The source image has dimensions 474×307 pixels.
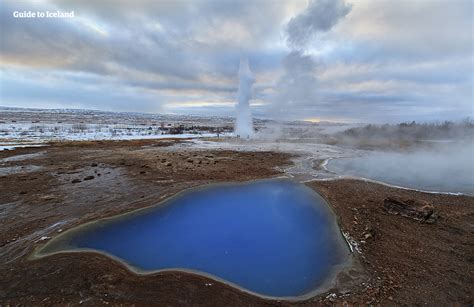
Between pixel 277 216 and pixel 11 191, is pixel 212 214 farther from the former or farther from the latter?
pixel 11 191

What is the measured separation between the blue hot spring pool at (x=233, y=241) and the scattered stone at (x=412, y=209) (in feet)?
6.32

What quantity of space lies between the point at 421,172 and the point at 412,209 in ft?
28.3

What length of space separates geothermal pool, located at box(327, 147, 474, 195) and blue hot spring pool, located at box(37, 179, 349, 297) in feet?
19.0

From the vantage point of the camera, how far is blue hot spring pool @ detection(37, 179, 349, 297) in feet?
15.6

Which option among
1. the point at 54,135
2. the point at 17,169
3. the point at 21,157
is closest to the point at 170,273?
the point at 17,169

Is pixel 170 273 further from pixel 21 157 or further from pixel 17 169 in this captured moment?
pixel 21 157

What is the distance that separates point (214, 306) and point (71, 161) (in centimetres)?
1492

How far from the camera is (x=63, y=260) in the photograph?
4.69 metres

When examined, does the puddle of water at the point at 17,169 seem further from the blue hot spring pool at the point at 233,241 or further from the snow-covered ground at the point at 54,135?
the blue hot spring pool at the point at 233,241

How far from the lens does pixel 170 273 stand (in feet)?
14.8

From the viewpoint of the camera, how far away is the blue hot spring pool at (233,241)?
474 cm

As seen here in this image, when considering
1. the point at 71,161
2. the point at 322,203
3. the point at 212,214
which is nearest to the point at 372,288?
the point at 322,203

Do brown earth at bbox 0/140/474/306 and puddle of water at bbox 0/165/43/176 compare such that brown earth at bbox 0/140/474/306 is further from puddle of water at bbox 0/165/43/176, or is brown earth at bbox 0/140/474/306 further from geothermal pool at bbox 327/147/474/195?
geothermal pool at bbox 327/147/474/195

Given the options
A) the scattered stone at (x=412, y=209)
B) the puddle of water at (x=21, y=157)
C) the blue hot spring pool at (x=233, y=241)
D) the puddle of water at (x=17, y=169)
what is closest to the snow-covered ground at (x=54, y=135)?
the puddle of water at (x=21, y=157)
